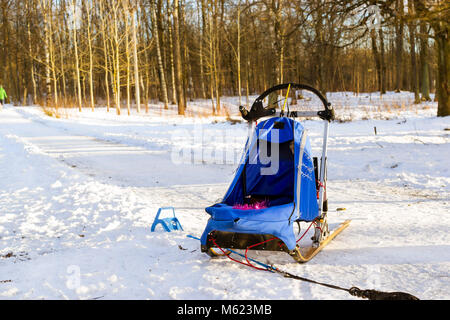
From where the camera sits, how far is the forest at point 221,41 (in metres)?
10.9

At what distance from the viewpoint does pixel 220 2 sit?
1197 inches

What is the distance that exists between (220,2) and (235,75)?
11.7 meters

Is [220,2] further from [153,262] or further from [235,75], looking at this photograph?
[153,262]

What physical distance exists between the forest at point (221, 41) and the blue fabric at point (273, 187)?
7.15m

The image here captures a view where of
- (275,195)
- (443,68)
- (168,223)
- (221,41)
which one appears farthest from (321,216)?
(221,41)

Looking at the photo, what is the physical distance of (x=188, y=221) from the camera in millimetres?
5105

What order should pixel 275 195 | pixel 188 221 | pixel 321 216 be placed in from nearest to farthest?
pixel 321 216, pixel 275 195, pixel 188 221

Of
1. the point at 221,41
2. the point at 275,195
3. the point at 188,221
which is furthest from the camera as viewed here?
the point at 221,41

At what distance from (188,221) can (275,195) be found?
4.27 ft

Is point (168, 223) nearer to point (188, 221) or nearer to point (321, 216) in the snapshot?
point (188, 221)

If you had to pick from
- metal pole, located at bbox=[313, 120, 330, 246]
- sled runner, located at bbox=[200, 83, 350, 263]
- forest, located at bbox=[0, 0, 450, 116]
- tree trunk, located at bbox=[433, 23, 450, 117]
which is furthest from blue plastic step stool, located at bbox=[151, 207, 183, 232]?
tree trunk, located at bbox=[433, 23, 450, 117]

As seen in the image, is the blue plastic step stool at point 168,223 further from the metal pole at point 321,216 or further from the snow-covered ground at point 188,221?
the metal pole at point 321,216

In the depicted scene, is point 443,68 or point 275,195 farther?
point 443,68
